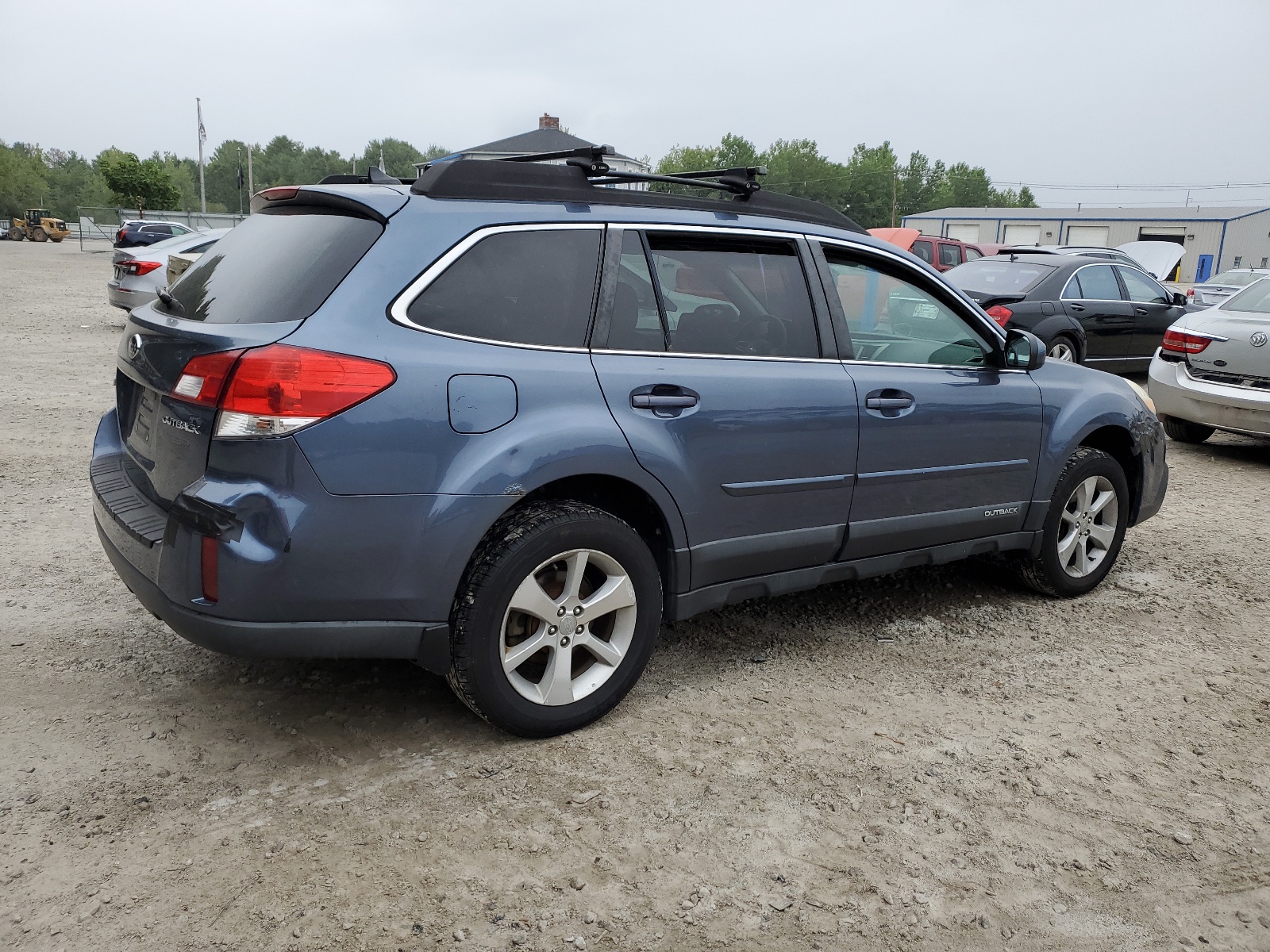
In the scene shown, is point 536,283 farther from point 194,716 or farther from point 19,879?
point 19,879

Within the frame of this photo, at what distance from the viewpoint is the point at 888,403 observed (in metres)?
4.04

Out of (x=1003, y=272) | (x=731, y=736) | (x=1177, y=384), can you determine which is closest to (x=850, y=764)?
(x=731, y=736)

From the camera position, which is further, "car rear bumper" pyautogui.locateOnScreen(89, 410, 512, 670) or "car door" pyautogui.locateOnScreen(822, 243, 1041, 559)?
"car door" pyautogui.locateOnScreen(822, 243, 1041, 559)

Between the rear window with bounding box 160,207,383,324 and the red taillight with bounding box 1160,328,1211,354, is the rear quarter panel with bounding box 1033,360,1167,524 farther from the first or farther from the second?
the red taillight with bounding box 1160,328,1211,354

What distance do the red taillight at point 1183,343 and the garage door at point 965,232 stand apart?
229 feet

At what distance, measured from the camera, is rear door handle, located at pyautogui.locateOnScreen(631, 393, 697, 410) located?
11.1 ft

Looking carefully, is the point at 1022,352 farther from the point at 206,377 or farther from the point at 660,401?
the point at 206,377

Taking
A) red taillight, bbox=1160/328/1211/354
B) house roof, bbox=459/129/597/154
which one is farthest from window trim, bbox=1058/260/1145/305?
house roof, bbox=459/129/597/154

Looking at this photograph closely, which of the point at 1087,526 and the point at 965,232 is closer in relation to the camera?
the point at 1087,526

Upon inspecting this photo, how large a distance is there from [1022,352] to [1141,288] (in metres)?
9.56

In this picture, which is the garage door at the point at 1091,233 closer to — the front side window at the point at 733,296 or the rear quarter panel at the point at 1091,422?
the rear quarter panel at the point at 1091,422

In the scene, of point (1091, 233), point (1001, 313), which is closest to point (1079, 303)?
point (1001, 313)

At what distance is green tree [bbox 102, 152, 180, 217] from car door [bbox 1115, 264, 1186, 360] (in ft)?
208

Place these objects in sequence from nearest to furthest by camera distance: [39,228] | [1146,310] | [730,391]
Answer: [730,391] < [1146,310] < [39,228]
